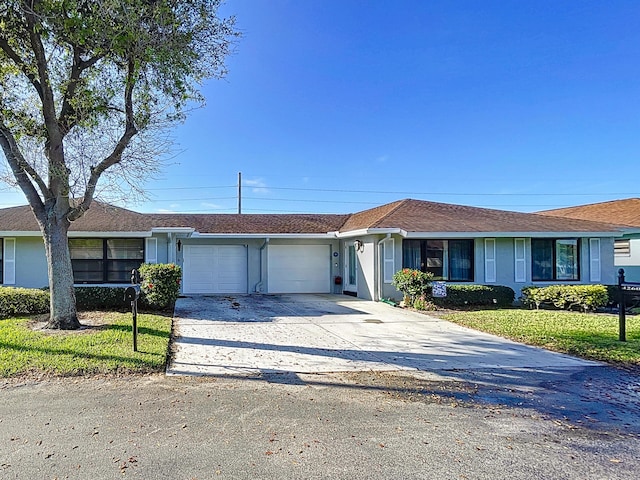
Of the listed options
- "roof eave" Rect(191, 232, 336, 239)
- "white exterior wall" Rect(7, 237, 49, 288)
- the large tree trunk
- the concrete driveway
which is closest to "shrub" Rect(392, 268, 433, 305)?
the concrete driveway

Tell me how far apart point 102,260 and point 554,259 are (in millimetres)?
15622

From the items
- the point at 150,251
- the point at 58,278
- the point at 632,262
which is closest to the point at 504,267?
the point at 632,262

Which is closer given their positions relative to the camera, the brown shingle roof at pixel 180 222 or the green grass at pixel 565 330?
the green grass at pixel 565 330

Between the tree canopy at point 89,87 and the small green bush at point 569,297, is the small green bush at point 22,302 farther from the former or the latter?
the small green bush at point 569,297

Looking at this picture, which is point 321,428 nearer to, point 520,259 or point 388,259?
point 388,259

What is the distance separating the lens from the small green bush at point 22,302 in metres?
9.53

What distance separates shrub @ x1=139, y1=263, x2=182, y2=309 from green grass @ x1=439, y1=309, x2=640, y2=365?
23.8 feet

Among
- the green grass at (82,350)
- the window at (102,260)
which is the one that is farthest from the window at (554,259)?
the window at (102,260)

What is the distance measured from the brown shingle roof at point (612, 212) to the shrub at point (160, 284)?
54.3ft

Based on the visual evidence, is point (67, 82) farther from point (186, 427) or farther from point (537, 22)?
point (537, 22)

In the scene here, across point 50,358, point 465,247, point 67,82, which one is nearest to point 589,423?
point 50,358

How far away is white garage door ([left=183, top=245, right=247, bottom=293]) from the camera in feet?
54.9

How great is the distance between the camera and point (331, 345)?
7434 mm

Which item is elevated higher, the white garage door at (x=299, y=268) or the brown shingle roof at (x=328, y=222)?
the brown shingle roof at (x=328, y=222)
